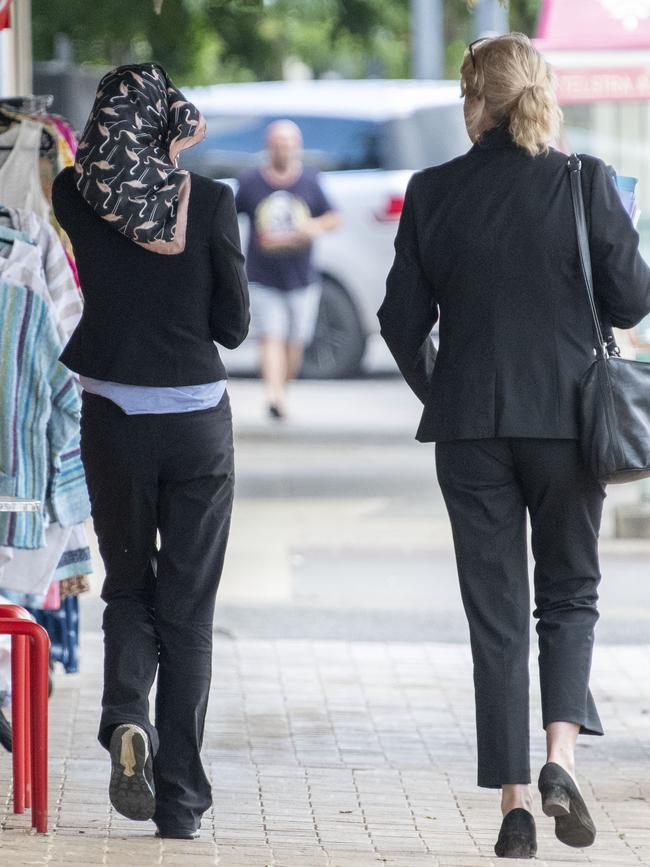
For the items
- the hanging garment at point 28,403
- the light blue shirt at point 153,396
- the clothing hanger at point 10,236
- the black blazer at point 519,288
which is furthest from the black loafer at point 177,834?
the clothing hanger at point 10,236

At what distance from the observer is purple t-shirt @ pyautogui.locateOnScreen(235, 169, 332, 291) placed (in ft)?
48.9

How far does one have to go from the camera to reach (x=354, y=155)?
682 inches

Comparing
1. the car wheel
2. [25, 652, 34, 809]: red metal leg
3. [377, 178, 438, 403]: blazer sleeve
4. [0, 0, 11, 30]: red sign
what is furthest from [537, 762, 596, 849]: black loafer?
the car wheel

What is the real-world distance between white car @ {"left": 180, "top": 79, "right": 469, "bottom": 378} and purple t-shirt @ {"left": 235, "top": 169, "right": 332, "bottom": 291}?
138 centimetres

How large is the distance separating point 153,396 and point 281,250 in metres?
10.6

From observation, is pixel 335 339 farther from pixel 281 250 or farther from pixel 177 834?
pixel 177 834

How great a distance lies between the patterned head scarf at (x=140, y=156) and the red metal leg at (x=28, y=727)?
1.01 metres

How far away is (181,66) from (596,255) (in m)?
9.88

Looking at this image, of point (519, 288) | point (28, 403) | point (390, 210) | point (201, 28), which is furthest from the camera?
point (390, 210)

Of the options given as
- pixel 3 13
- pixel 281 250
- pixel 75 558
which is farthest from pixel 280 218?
pixel 75 558

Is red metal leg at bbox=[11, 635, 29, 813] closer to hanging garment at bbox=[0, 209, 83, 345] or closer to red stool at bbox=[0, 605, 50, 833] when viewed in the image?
red stool at bbox=[0, 605, 50, 833]

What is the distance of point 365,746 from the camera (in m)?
5.89

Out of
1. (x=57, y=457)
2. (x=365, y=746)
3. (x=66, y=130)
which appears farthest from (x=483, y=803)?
(x=66, y=130)

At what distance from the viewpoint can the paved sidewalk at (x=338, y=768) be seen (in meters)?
4.35
